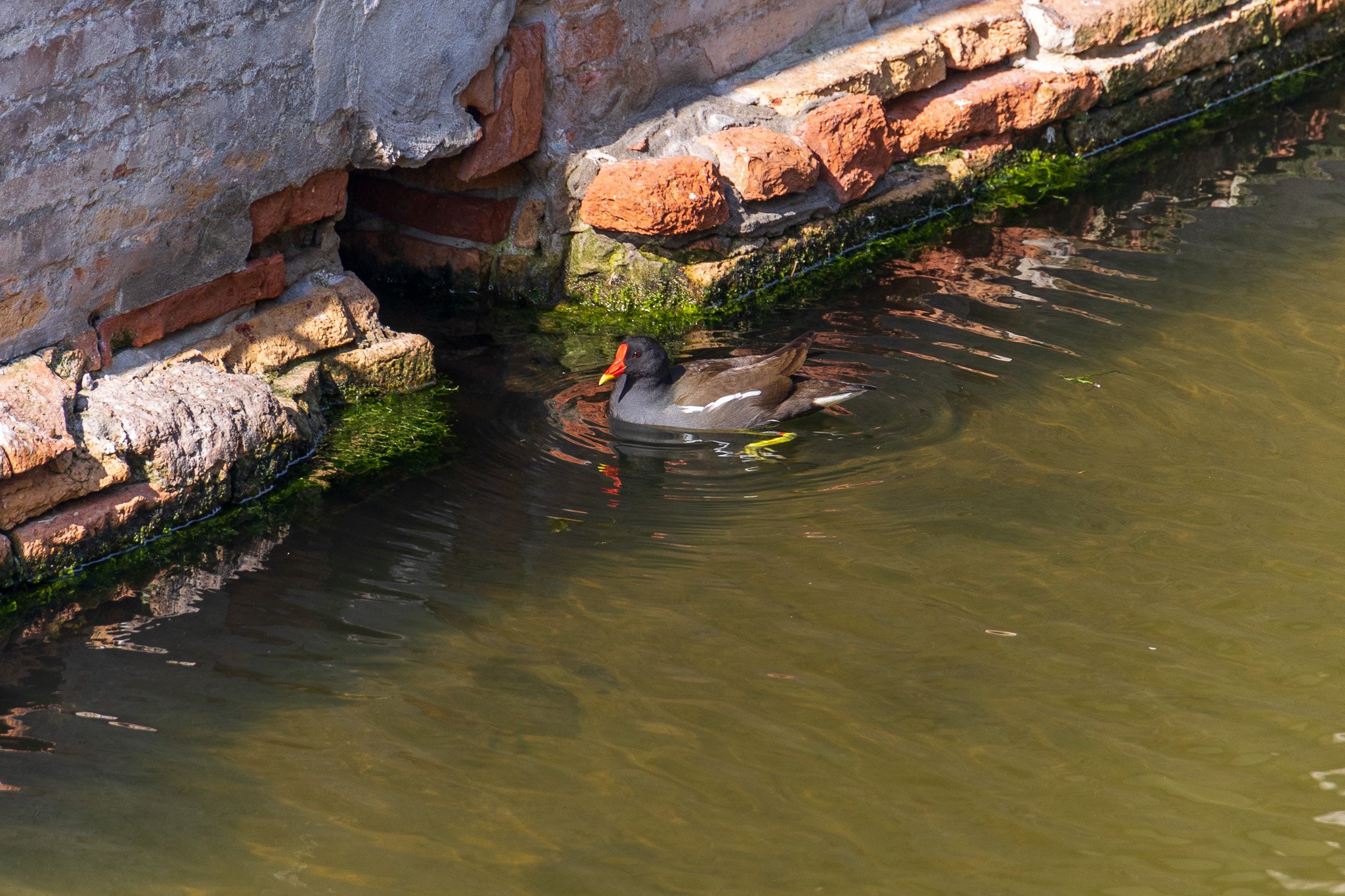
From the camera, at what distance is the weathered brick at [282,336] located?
487 centimetres

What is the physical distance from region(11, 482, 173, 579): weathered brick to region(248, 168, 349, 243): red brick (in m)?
1.08

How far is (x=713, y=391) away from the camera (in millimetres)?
5246

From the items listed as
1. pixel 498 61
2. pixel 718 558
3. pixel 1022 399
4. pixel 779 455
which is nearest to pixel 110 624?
pixel 718 558

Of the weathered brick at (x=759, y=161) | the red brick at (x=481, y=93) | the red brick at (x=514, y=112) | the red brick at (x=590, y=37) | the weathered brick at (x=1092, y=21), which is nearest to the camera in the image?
the red brick at (x=481, y=93)

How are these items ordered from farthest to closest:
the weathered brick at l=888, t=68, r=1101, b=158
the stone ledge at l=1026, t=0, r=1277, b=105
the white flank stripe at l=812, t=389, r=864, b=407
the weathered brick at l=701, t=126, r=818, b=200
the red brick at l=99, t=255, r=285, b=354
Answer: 1. the stone ledge at l=1026, t=0, r=1277, b=105
2. the weathered brick at l=888, t=68, r=1101, b=158
3. the weathered brick at l=701, t=126, r=818, b=200
4. the white flank stripe at l=812, t=389, r=864, b=407
5. the red brick at l=99, t=255, r=285, b=354

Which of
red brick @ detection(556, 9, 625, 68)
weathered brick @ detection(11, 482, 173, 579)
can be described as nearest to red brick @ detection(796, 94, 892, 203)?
red brick @ detection(556, 9, 625, 68)

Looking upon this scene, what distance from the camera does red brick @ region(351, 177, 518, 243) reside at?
20.1ft

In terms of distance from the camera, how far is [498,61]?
552cm

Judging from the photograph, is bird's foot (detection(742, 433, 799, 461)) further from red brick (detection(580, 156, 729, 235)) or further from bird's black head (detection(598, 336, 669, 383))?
red brick (detection(580, 156, 729, 235))

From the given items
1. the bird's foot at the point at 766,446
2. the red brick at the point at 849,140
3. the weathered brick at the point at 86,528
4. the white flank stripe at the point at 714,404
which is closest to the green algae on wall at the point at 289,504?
the weathered brick at the point at 86,528

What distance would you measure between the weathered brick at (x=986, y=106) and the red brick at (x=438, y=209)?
2012 millimetres

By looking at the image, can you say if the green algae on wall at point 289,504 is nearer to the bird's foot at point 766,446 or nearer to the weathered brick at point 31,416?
the weathered brick at point 31,416

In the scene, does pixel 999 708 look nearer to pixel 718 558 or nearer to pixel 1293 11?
pixel 718 558

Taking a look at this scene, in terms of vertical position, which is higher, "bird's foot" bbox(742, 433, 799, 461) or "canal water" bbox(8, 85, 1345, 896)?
"bird's foot" bbox(742, 433, 799, 461)
